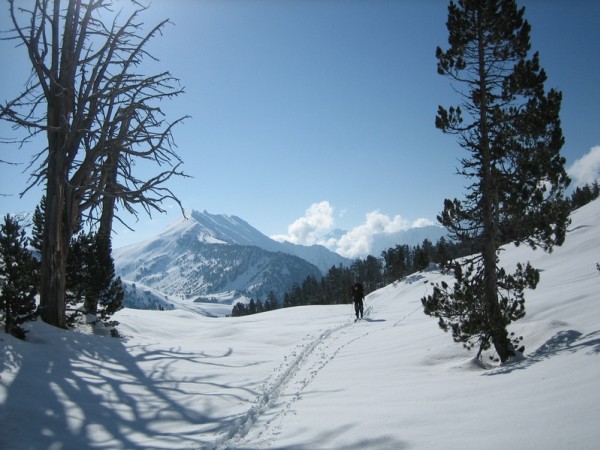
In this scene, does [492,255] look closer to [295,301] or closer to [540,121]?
[540,121]

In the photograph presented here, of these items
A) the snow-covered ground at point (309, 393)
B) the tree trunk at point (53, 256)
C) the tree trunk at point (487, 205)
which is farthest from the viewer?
the tree trunk at point (53, 256)

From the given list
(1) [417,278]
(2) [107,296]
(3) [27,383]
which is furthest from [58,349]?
(1) [417,278]

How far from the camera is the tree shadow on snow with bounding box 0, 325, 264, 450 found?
4609mm

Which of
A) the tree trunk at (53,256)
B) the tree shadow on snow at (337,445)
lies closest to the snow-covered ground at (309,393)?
the tree shadow on snow at (337,445)

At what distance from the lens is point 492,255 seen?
8148 mm

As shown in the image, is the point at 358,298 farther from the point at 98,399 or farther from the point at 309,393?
the point at 98,399

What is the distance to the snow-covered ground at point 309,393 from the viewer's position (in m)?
3.97

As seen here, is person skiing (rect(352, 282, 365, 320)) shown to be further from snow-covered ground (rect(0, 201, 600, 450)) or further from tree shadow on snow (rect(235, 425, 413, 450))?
tree shadow on snow (rect(235, 425, 413, 450))

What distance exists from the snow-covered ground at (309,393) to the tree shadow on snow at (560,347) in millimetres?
42

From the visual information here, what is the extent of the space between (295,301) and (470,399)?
10840 cm

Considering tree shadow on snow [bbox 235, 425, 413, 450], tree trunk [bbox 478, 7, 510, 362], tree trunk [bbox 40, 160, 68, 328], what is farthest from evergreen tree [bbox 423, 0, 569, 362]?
tree trunk [bbox 40, 160, 68, 328]

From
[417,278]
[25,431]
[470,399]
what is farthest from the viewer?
[417,278]

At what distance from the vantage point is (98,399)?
579cm

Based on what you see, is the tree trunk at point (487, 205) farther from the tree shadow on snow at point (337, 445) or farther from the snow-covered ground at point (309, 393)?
the tree shadow on snow at point (337, 445)
